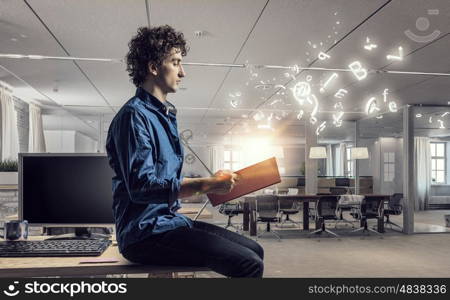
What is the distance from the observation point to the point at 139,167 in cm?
111

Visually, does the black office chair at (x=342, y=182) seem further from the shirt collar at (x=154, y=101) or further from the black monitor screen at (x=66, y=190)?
the shirt collar at (x=154, y=101)

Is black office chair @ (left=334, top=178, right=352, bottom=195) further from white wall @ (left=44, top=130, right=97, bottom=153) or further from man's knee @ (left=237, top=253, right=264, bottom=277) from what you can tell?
man's knee @ (left=237, top=253, right=264, bottom=277)

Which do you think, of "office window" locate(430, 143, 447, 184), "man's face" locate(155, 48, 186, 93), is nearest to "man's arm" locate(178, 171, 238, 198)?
"man's face" locate(155, 48, 186, 93)

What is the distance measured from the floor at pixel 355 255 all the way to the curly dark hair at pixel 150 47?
271 centimetres

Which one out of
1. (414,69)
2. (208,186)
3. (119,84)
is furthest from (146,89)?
(119,84)

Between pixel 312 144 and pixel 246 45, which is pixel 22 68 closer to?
pixel 246 45

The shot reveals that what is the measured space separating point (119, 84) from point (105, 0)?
12.0 feet

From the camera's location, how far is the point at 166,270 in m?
1.22

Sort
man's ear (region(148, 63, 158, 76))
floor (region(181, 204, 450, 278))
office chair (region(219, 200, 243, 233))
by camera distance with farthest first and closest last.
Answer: office chair (region(219, 200, 243, 233)) < floor (region(181, 204, 450, 278)) < man's ear (region(148, 63, 158, 76))

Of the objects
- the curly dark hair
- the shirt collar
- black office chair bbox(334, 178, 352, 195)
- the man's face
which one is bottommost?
black office chair bbox(334, 178, 352, 195)

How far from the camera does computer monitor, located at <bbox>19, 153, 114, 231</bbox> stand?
1.90 m

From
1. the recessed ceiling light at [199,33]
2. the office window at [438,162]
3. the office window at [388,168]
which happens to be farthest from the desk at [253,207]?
the office window at [438,162]

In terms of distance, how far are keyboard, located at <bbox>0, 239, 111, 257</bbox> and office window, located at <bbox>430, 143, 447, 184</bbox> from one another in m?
15.9

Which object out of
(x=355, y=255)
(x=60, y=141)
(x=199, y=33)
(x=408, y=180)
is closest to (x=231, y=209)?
(x=355, y=255)
